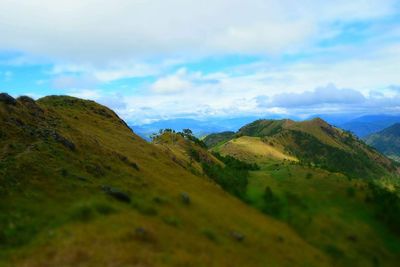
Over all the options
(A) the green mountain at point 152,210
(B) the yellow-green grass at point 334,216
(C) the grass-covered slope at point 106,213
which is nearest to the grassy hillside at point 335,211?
(B) the yellow-green grass at point 334,216

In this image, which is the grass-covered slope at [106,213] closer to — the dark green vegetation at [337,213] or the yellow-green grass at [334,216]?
the yellow-green grass at [334,216]

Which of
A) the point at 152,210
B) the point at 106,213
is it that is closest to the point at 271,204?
the point at 152,210

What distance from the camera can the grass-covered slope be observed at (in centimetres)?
3972

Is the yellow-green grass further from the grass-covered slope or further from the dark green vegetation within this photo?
the grass-covered slope

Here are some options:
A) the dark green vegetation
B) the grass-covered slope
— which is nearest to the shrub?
the dark green vegetation

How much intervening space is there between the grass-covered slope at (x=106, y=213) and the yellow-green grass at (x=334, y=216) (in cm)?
524

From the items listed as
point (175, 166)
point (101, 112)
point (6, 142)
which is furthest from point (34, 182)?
point (101, 112)

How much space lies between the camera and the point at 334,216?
84.4 meters

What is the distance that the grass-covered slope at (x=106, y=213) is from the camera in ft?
130

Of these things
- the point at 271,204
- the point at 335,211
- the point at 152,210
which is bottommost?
the point at 335,211

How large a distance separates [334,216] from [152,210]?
4732 cm

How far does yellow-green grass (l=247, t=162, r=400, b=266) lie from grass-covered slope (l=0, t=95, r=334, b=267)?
206 inches

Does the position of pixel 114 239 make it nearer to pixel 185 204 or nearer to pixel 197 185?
pixel 185 204

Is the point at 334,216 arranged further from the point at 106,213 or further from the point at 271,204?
the point at 106,213
